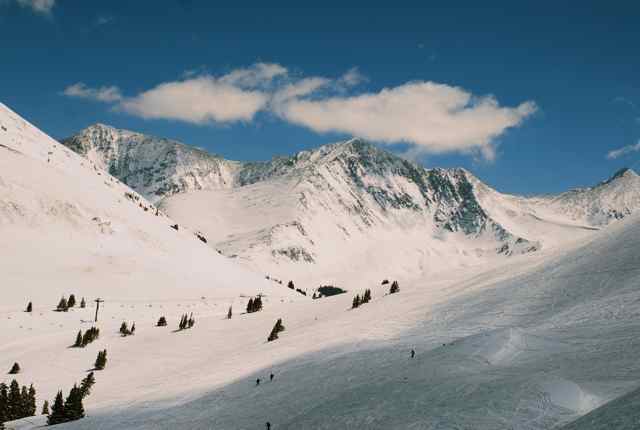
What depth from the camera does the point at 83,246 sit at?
310 feet

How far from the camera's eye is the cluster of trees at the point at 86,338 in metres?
47.2

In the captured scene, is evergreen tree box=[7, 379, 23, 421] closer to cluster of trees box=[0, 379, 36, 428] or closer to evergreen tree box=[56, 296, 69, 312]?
cluster of trees box=[0, 379, 36, 428]

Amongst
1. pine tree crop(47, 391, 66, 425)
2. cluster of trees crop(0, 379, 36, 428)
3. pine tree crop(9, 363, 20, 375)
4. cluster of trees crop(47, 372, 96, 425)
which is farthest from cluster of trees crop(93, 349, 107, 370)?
pine tree crop(47, 391, 66, 425)

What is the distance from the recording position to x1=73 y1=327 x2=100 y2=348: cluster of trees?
47.2m

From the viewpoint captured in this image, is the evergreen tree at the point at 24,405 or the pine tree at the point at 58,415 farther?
the evergreen tree at the point at 24,405

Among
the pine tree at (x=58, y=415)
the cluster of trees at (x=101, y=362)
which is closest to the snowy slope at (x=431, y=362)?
the cluster of trees at (x=101, y=362)

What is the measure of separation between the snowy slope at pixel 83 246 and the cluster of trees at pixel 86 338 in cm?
2476

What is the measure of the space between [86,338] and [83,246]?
171 feet

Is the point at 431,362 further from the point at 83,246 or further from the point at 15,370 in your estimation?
the point at 83,246

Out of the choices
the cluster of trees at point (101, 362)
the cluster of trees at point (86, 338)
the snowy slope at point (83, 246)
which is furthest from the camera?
the snowy slope at point (83, 246)

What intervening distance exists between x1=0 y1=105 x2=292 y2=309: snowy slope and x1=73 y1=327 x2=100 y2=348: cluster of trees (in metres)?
24.8

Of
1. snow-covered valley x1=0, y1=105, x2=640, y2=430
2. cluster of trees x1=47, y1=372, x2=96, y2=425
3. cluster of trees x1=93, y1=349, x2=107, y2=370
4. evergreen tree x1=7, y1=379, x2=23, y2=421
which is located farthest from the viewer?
cluster of trees x1=93, y1=349, x2=107, y2=370

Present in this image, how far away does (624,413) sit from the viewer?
6.99 meters

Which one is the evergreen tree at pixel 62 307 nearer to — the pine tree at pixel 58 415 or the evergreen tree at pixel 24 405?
the evergreen tree at pixel 24 405
